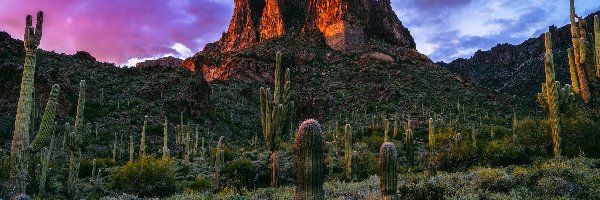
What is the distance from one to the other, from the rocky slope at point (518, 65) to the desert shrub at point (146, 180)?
208ft

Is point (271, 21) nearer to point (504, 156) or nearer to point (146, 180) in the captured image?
point (146, 180)

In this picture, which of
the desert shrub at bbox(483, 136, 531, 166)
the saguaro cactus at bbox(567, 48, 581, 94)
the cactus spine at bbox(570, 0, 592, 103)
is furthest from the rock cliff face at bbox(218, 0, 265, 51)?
the cactus spine at bbox(570, 0, 592, 103)

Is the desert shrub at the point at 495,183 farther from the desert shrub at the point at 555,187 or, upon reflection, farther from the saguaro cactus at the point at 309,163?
the saguaro cactus at the point at 309,163

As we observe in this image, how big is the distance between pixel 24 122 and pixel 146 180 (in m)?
10.9

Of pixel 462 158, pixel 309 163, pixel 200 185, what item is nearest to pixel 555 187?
pixel 309 163

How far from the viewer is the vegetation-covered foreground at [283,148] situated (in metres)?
9.74

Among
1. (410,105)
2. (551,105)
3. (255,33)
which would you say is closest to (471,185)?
(551,105)

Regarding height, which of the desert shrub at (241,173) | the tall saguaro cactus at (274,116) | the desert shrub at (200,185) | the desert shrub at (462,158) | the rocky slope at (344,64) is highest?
the rocky slope at (344,64)

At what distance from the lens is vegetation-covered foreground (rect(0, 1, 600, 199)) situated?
9.74 m

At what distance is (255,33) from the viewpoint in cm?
12381

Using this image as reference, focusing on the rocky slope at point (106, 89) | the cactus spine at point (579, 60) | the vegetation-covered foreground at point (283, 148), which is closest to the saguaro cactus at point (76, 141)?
the vegetation-covered foreground at point (283, 148)

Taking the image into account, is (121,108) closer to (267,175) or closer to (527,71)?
(267,175)

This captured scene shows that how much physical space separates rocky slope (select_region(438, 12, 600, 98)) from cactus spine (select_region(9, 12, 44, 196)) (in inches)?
2770

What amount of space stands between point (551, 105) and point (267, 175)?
12882mm
